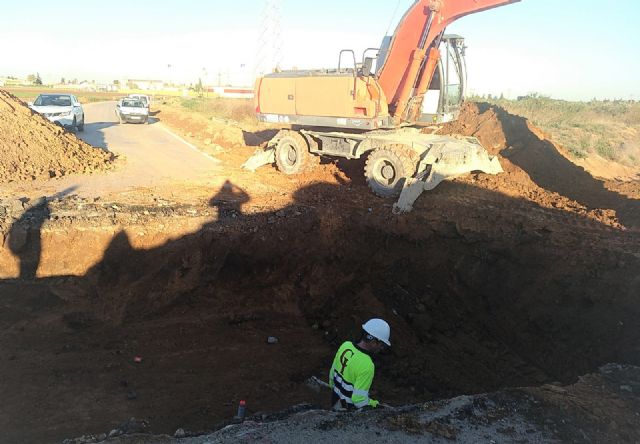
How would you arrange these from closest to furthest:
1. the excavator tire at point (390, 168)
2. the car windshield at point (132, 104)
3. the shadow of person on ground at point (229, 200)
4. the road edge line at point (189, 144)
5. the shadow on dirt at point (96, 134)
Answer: the shadow of person on ground at point (229, 200) → the excavator tire at point (390, 168) → the road edge line at point (189, 144) → the shadow on dirt at point (96, 134) → the car windshield at point (132, 104)

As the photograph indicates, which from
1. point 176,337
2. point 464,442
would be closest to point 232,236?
point 176,337

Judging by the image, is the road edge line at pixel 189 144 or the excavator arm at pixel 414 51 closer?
the excavator arm at pixel 414 51

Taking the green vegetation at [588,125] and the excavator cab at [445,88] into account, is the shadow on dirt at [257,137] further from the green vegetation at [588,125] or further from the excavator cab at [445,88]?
the green vegetation at [588,125]

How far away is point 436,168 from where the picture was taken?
9.23 metres

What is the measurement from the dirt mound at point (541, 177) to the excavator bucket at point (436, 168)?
135 cm

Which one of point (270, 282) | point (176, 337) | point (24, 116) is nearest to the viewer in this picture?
point (176, 337)

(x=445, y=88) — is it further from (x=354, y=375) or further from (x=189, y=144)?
(x=189, y=144)

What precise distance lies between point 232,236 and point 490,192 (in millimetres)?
6090

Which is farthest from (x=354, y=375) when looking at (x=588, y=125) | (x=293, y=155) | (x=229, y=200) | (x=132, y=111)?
(x=132, y=111)

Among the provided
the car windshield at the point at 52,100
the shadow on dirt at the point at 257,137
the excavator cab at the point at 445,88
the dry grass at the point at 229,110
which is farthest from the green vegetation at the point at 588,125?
the car windshield at the point at 52,100

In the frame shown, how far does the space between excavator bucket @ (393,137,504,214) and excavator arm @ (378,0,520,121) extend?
1.31 m

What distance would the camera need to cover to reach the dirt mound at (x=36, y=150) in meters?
11.0

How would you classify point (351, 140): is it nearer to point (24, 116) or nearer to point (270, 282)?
point (270, 282)

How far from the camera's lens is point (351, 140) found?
10664mm
